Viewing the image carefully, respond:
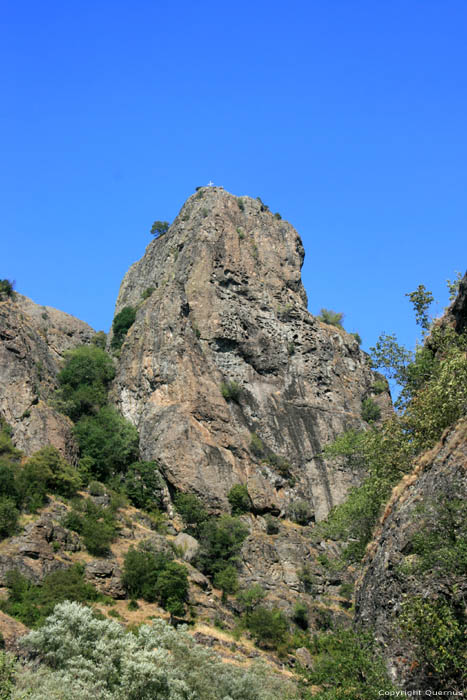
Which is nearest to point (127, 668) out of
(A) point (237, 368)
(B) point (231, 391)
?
(B) point (231, 391)

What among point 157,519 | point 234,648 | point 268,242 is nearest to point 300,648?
point 234,648

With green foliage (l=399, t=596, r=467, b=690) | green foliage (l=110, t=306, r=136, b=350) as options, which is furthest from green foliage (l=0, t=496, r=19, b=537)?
green foliage (l=110, t=306, r=136, b=350)

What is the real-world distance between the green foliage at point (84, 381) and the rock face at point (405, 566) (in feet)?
135

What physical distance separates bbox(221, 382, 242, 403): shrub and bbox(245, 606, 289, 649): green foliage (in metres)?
21.9

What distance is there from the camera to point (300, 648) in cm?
4431

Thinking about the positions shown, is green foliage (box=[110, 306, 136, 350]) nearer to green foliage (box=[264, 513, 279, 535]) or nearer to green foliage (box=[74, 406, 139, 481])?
green foliage (box=[74, 406, 139, 481])

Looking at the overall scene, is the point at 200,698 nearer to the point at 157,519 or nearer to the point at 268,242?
the point at 157,519

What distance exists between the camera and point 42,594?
38188mm

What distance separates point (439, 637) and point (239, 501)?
3788cm

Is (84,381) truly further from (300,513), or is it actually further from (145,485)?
(300,513)

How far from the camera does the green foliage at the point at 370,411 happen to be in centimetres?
7100

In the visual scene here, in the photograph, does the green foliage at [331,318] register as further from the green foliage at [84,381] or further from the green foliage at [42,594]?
the green foliage at [42,594]

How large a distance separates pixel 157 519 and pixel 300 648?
44.8 feet

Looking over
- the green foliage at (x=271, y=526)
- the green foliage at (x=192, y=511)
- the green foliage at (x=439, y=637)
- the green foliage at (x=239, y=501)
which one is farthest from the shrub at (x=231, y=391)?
the green foliage at (x=439, y=637)
